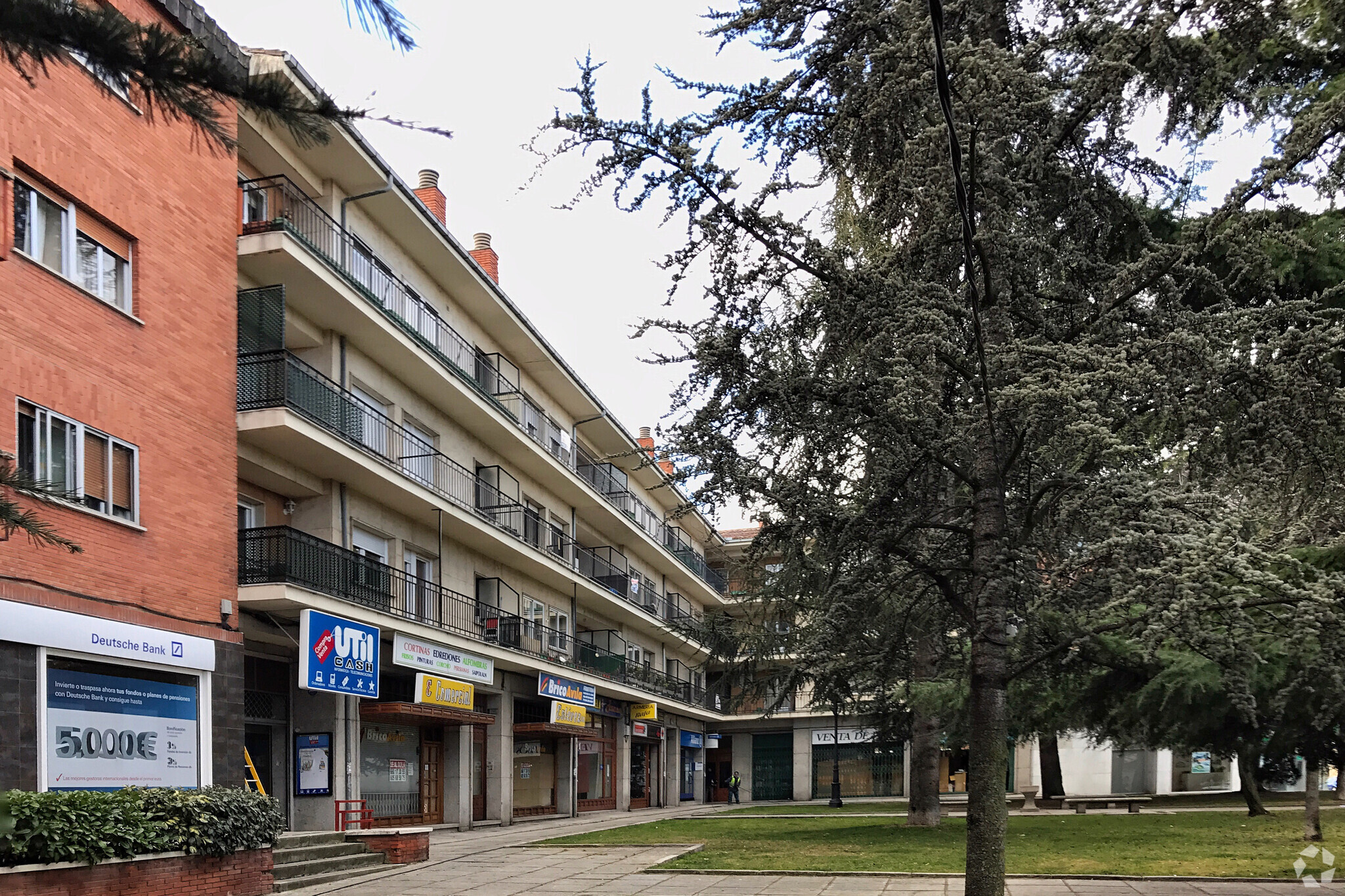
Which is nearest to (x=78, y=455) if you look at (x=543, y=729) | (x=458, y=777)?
(x=458, y=777)

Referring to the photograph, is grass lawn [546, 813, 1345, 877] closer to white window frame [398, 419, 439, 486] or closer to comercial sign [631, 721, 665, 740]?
white window frame [398, 419, 439, 486]

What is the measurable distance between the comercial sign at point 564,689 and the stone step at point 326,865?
41.2 ft

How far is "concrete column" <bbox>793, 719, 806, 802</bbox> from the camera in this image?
2072 inches

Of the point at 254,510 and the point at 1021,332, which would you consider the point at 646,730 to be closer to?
the point at 254,510

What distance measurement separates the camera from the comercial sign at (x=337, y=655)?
58.3 ft

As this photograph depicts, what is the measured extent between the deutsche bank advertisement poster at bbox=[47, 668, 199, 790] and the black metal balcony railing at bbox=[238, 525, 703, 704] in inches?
119

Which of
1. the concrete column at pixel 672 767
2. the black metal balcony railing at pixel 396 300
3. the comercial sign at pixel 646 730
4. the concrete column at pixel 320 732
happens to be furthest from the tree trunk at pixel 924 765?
the concrete column at pixel 672 767

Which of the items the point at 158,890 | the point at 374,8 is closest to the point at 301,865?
the point at 158,890

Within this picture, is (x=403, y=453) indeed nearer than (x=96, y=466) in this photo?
No

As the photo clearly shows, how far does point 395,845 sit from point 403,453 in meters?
8.74

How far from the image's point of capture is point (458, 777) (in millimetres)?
26188

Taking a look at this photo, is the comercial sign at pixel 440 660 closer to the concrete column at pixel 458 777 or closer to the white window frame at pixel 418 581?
the white window frame at pixel 418 581

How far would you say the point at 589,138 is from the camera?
948 cm

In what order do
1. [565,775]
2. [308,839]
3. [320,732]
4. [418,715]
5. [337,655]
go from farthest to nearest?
[565,775]
[418,715]
[320,732]
[337,655]
[308,839]
